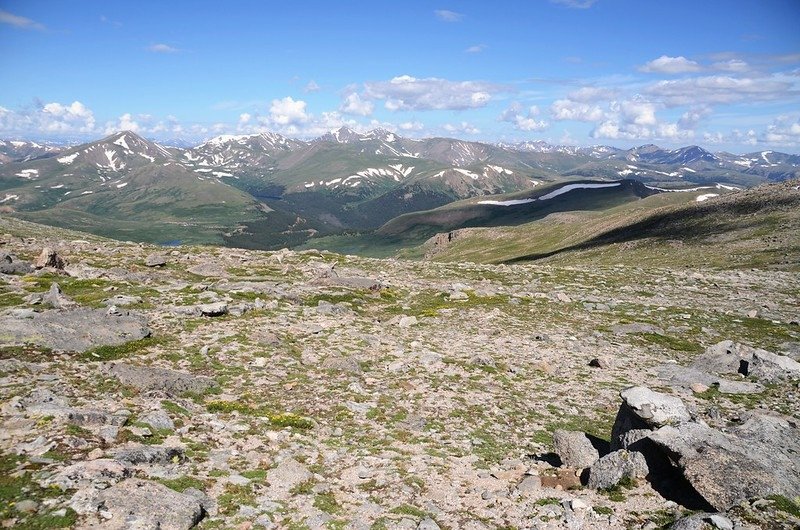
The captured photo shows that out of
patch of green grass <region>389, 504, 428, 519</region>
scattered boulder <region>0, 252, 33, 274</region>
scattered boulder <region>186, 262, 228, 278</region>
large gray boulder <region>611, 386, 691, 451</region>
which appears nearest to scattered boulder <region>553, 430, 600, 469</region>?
large gray boulder <region>611, 386, 691, 451</region>

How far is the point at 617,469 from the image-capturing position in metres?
12.5

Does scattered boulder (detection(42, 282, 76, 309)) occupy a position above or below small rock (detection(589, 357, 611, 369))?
above

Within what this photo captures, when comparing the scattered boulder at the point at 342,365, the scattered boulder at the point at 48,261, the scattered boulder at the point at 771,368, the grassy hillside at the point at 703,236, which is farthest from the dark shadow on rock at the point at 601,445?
the grassy hillside at the point at 703,236

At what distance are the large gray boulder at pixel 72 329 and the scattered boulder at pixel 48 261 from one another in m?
17.7

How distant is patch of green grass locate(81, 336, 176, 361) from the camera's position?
19438 mm

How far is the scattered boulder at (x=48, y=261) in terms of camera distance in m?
37.1

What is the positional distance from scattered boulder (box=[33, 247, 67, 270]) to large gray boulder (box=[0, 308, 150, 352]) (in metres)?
17.7

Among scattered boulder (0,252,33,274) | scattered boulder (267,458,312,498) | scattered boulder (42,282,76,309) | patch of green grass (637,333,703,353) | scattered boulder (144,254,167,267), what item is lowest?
patch of green grass (637,333,703,353)

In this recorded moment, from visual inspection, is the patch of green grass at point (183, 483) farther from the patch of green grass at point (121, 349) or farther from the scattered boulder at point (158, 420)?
the patch of green grass at point (121, 349)

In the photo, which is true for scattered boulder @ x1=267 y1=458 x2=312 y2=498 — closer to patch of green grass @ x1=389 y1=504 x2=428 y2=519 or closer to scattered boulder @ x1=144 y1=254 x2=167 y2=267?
patch of green grass @ x1=389 y1=504 x2=428 y2=519

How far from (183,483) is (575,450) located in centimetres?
1141

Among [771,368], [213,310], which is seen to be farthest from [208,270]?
[771,368]

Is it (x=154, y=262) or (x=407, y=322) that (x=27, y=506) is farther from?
(x=154, y=262)

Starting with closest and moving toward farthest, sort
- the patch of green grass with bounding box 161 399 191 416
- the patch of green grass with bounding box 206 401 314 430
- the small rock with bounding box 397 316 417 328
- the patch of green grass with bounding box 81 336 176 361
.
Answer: the patch of green grass with bounding box 161 399 191 416
the patch of green grass with bounding box 206 401 314 430
the patch of green grass with bounding box 81 336 176 361
the small rock with bounding box 397 316 417 328
